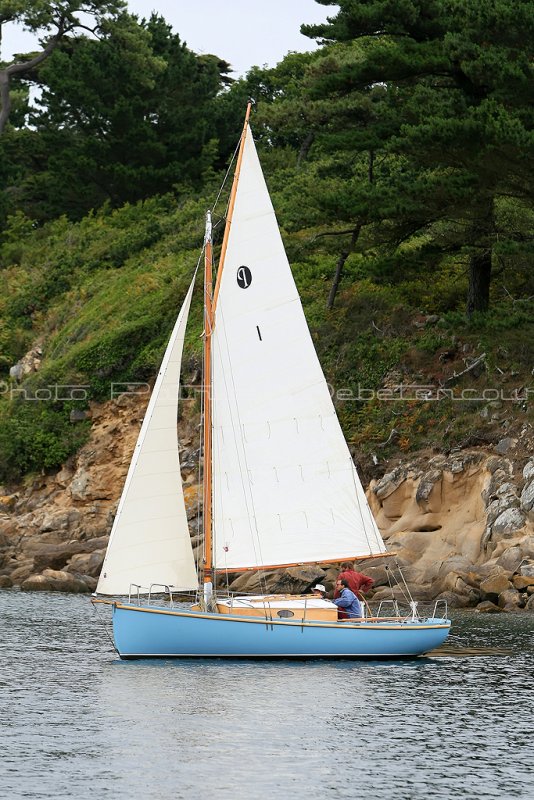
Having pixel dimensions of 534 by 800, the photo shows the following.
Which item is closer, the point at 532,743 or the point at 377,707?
the point at 532,743

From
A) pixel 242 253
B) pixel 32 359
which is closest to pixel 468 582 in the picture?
pixel 242 253

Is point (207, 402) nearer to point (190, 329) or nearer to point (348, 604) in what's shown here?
point (348, 604)

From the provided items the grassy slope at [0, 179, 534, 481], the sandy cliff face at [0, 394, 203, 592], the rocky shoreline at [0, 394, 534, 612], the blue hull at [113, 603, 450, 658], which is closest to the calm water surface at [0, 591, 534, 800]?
the blue hull at [113, 603, 450, 658]

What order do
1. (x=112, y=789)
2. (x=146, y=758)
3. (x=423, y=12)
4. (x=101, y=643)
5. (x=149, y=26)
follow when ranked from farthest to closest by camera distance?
(x=149, y=26)
(x=423, y=12)
(x=101, y=643)
(x=146, y=758)
(x=112, y=789)

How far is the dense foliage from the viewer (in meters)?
47.9

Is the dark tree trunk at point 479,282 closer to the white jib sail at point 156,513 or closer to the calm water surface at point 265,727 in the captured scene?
the calm water surface at point 265,727

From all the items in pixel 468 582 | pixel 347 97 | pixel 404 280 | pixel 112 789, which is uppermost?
pixel 347 97

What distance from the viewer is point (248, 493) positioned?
3328cm

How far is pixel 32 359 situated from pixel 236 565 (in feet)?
135

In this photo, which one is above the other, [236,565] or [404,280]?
[404,280]

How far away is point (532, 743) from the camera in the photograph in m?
23.8

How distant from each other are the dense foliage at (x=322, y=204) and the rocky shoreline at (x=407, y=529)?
83.9 inches

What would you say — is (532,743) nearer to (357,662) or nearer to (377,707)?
(377,707)

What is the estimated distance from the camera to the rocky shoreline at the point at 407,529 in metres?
43.1
